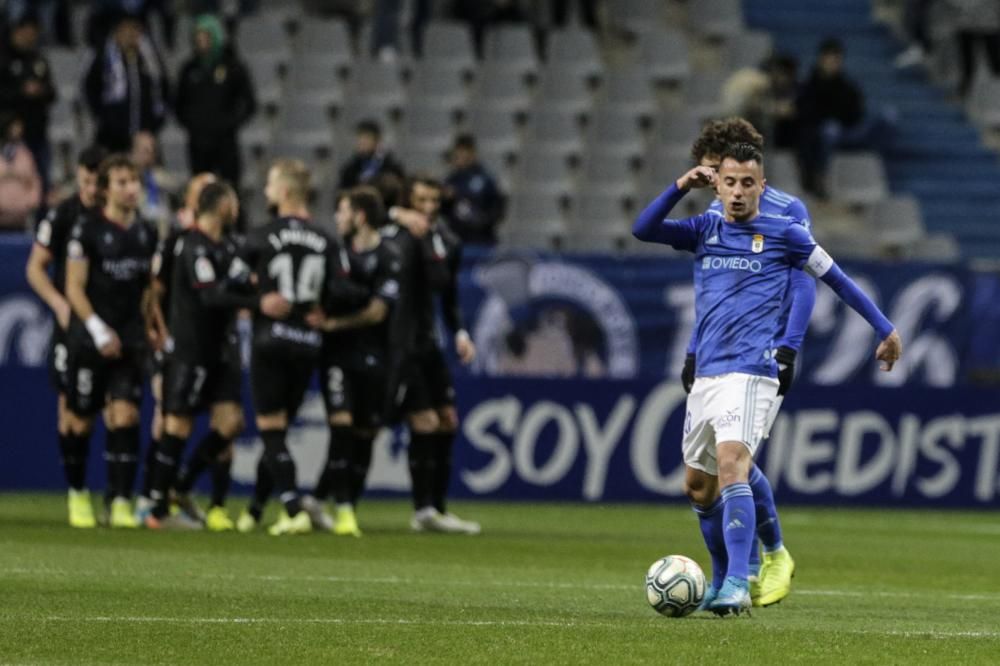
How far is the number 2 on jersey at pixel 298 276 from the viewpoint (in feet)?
44.7

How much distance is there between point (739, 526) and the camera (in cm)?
915

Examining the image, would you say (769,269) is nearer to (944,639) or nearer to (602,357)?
(944,639)

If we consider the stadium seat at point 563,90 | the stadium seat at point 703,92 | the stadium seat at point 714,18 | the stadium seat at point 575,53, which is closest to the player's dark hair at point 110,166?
the stadium seat at point 563,90

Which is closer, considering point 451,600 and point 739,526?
point 739,526

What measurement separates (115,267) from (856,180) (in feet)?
39.8

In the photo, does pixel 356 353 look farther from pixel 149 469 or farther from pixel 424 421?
pixel 149 469

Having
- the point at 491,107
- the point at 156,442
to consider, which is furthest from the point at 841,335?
the point at 156,442

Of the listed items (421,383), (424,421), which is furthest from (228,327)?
(424,421)

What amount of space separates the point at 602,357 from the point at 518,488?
61.2 inches

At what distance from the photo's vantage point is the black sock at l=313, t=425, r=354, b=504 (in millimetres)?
14258

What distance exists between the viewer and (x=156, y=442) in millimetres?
14594

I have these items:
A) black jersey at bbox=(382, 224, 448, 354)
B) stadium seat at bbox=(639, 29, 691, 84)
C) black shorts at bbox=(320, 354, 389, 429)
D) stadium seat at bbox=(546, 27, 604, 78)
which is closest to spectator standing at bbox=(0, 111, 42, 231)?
black jersey at bbox=(382, 224, 448, 354)

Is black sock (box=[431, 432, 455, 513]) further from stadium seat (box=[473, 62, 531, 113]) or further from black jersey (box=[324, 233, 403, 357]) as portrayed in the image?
stadium seat (box=[473, 62, 531, 113])

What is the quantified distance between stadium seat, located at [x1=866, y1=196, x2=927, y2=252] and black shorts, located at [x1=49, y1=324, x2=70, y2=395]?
1199 centimetres
